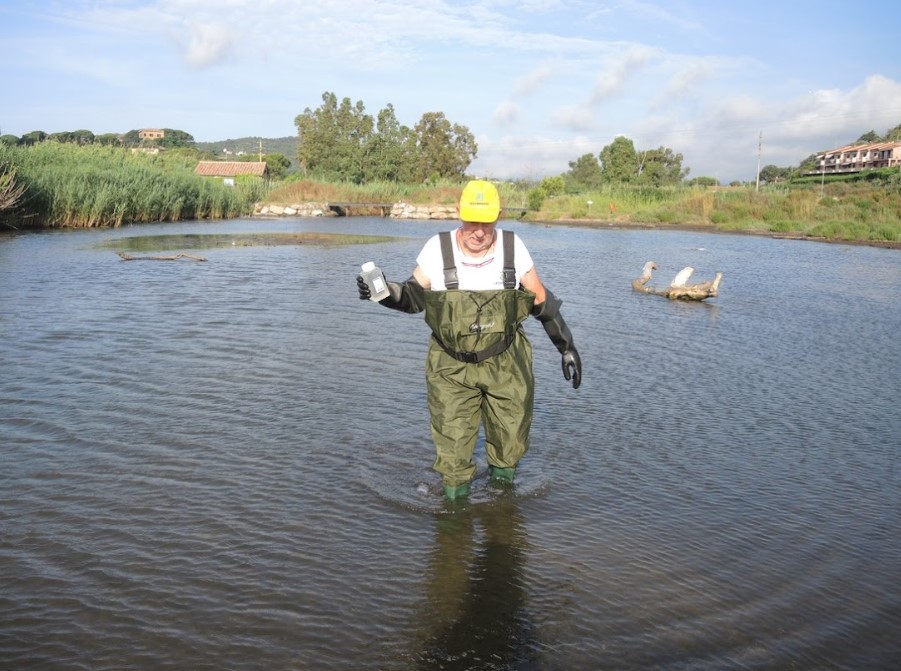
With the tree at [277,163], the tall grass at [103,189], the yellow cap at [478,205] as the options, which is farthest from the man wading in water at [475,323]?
the tree at [277,163]

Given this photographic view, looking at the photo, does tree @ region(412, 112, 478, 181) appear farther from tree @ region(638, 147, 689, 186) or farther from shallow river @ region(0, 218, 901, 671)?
shallow river @ region(0, 218, 901, 671)

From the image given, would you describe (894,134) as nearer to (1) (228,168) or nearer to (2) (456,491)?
(1) (228,168)

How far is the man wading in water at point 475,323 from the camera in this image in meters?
4.65

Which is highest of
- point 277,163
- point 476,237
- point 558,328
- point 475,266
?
point 277,163

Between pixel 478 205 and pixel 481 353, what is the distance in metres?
0.88

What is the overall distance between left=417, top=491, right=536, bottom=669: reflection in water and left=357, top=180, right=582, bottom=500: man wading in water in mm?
329

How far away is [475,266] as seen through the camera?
471cm

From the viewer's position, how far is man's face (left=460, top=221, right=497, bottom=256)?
4617 millimetres

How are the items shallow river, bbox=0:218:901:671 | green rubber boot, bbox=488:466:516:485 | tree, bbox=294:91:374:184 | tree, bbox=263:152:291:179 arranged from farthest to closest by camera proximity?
1. tree, bbox=263:152:291:179
2. tree, bbox=294:91:374:184
3. green rubber boot, bbox=488:466:516:485
4. shallow river, bbox=0:218:901:671

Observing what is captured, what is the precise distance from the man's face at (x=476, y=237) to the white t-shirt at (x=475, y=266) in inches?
1.6

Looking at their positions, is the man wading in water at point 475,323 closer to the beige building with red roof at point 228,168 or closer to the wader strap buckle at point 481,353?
the wader strap buckle at point 481,353

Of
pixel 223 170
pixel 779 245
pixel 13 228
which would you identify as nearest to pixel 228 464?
pixel 13 228

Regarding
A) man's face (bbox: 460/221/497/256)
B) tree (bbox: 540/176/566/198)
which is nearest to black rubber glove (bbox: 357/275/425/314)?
man's face (bbox: 460/221/497/256)

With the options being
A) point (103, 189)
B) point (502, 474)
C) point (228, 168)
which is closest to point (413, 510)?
point (502, 474)
